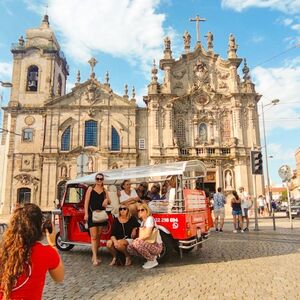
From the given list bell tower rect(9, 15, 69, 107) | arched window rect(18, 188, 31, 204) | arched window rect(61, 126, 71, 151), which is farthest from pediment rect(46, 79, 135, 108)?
arched window rect(18, 188, 31, 204)

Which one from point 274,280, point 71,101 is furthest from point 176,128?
point 274,280

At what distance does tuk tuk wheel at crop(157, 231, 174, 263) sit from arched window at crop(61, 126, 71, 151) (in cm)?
2515

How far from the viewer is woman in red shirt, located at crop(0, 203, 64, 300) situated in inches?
99.5

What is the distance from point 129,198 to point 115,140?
2327cm

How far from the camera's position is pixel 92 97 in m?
32.5

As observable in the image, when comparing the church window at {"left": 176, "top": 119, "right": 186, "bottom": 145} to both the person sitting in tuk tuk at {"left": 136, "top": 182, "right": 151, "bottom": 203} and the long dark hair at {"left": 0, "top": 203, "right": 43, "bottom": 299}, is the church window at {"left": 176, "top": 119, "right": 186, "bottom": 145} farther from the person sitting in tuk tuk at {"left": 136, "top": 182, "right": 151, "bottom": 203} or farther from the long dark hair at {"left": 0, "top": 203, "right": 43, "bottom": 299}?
the long dark hair at {"left": 0, "top": 203, "right": 43, "bottom": 299}

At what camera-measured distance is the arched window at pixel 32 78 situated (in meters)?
33.8

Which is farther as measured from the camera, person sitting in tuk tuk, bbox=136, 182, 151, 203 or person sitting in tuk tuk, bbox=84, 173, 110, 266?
person sitting in tuk tuk, bbox=136, 182, 151, 203

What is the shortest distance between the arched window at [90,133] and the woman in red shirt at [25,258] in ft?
96.1

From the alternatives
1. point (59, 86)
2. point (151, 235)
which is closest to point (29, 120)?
point (59, 86)

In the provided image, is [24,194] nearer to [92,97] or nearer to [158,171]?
[92,97]

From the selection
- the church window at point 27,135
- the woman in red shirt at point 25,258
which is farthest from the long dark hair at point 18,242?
the church window at point 27,135

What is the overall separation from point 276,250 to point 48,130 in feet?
87.3

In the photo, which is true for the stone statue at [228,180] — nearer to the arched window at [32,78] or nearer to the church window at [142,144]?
the church window at [142,144]
